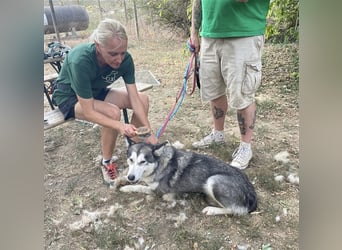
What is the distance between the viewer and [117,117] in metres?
0.97

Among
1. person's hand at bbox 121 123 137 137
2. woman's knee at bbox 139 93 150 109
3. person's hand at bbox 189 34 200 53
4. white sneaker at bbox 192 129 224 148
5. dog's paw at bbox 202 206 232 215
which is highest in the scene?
person's hand at bbox 189 34 200 53

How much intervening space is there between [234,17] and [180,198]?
1.73ft

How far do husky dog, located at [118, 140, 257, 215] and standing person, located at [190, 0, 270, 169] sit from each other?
59mm

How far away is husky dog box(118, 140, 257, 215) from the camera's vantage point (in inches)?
38.1

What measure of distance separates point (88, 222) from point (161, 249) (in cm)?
20

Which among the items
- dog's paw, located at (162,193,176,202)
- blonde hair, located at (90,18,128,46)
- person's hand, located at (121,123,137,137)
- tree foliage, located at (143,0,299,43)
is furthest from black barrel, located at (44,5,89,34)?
dog's paw, located at (162,193,176,202)

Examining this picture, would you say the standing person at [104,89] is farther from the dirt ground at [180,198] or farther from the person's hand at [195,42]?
the person's hand at [195,42]

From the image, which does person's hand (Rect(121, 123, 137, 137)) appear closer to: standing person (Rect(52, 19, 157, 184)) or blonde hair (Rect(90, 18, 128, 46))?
standing person (Rect(52, 19, 157, 184))

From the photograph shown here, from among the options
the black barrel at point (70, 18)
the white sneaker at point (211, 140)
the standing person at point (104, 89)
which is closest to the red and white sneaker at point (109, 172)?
the standing person at point (104, 89)

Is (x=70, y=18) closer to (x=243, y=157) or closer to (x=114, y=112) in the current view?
(x=114, y=112)

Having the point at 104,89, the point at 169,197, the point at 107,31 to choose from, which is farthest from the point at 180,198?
the point at 107,31

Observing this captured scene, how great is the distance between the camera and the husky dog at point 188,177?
97 centimetres
